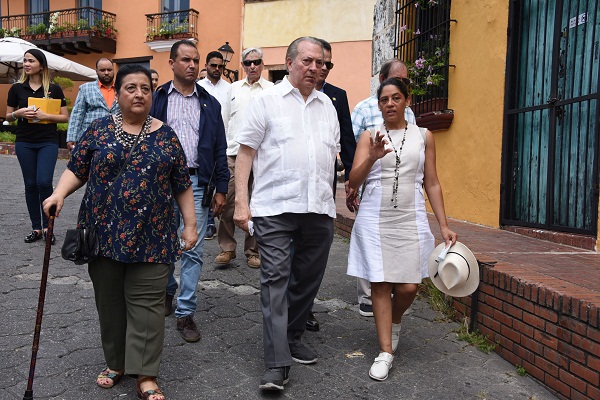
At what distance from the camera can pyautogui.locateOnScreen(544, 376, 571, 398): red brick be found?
128 inches

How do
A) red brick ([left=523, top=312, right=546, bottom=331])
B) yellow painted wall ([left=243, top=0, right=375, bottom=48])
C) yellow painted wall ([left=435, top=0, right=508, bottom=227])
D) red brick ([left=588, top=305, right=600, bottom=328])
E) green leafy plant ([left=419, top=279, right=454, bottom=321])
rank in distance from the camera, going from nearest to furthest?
red brick ([left=588, top=305, right=600, bottom=328]) → red brick ([left=523, top=312, right=546, bottom=331]) → green leafy plant ([left=419, top=279, right=454, bottom=321]) → yellow painted wall ([left=435, top=0, right=508, bottom=227]) → yellow painted wall ([left=243, top=0, right=375, bottom=48])

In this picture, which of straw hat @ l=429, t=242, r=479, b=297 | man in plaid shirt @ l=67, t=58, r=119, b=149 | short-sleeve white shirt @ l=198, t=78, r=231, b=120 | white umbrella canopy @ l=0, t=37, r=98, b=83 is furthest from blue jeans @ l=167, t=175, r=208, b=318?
white umbrella canopy @ l=0, t=37, r=98, b=83

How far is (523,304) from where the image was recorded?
3652 millimetres

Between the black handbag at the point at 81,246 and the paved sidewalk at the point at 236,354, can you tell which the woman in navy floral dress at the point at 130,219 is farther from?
the paved sidewalk at the point at 236,354

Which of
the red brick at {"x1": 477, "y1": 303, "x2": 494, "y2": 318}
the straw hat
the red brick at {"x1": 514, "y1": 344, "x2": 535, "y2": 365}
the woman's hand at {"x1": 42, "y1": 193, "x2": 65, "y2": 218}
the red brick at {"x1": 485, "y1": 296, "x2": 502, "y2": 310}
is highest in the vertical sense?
the woman's hand at {"x1": 42, "y1": 193, "x2": 65, "y2": 218}

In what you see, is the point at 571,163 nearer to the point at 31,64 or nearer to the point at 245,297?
the point at 245,297

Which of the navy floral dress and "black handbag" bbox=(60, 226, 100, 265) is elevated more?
the navy floral dress

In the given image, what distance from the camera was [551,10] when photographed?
5844 millimetres

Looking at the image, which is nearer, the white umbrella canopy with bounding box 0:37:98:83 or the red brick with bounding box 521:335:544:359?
the red brick with bounding box 521:335:544:359

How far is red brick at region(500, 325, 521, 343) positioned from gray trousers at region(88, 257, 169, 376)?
2073 millimetres

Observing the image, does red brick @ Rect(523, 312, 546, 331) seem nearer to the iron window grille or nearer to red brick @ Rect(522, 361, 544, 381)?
red brick @ Rect(522, 361, 544, 381)

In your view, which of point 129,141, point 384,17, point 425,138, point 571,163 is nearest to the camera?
point 129,141

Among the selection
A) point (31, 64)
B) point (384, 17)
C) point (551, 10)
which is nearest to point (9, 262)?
point (31, 64)

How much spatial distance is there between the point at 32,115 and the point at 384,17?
17.6 ft
